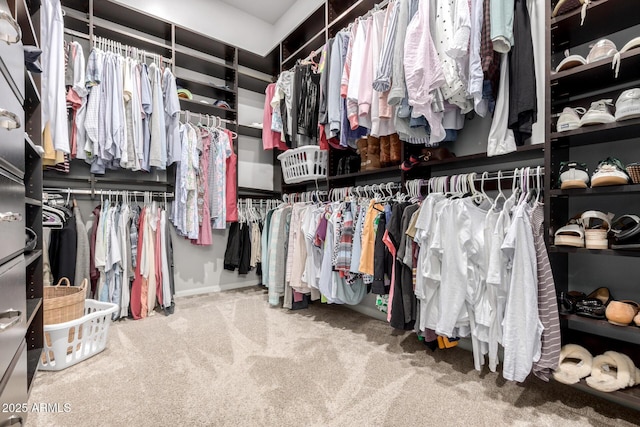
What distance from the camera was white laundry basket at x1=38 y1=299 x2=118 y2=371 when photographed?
65.0 inches

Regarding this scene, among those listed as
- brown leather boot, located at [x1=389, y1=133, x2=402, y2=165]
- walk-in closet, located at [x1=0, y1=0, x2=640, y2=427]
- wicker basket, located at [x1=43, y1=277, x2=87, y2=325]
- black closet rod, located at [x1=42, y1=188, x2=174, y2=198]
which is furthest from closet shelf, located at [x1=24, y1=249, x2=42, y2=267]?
brown leather boot, located at [x1=389, y1=133, x2=402, y2=165]

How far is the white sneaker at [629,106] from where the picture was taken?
118 cm

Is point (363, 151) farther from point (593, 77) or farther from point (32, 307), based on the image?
point (32, 307)

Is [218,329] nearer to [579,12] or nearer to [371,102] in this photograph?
[371,102]

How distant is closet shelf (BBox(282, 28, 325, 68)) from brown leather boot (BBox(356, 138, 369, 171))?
1.13m

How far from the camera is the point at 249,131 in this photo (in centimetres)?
358

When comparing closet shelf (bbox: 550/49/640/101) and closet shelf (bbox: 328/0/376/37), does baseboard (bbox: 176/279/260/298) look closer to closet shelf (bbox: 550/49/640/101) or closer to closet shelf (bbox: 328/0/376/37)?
closet shelf (bbox: 328/0/376/37)

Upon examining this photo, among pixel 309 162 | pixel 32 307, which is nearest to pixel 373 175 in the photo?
pixel 309 162

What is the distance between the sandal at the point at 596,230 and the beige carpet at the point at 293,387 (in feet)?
2.36

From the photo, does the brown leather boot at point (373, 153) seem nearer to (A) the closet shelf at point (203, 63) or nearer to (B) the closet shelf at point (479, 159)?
(B) the closet shelf at point (479, 159)

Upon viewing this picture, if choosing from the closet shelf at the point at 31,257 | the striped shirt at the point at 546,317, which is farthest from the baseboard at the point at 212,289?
the striped shirt at the point at 546,317

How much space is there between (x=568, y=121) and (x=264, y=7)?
3.37m

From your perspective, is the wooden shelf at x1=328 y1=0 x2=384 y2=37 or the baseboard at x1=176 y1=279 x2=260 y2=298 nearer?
the wooden shelf at x1=328 y1=0 x2=384 y2=37

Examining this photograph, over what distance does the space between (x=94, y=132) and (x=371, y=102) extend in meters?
2.07
